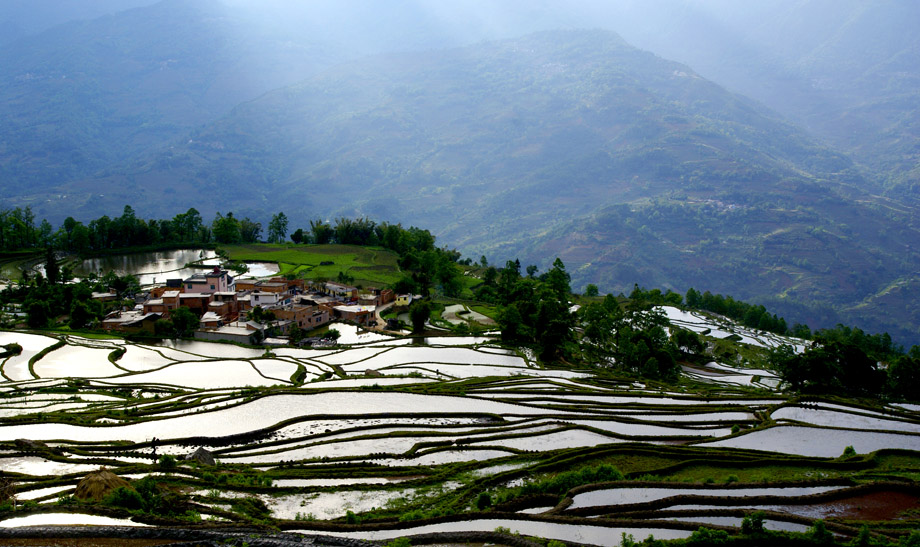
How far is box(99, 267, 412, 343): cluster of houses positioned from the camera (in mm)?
45812

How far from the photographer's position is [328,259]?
79375 millimetres

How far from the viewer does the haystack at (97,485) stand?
15.2 metres

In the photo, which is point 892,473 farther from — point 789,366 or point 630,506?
point 789,366

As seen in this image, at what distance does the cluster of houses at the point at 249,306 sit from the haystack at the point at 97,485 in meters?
27.4

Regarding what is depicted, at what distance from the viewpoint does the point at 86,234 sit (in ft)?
250

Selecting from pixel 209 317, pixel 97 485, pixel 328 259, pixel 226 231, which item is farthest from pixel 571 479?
pixel 226 231

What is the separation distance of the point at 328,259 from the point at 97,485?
6486 cm

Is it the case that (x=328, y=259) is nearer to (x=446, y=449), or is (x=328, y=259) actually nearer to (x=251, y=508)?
(x=446, y=449)

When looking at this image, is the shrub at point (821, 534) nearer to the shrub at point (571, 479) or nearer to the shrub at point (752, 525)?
the shrub at point (752, 525)

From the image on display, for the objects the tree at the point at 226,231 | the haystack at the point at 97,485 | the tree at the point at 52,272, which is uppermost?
the tree at the point at 226,231

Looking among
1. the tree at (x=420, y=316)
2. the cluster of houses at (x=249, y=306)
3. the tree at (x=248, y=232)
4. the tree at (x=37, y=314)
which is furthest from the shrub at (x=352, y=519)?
the tree at (x=248, y=232)

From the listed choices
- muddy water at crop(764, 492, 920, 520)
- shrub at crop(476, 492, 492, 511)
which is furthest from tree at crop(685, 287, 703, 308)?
shrub at crop(476, 492, 492, 511)

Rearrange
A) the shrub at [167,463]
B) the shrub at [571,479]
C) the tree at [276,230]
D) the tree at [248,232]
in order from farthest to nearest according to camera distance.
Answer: the tree at [276,230]
the tree at [248,232]
the shrub at [167,463]
the shrub at [571,479]

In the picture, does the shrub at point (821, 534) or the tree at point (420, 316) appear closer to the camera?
the shrub at point (821, 534)
